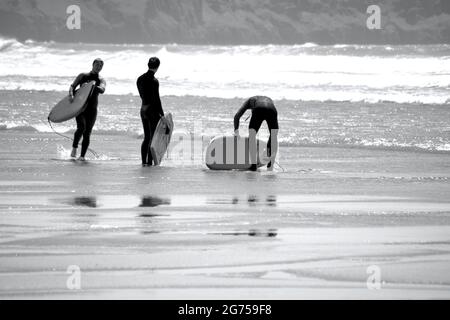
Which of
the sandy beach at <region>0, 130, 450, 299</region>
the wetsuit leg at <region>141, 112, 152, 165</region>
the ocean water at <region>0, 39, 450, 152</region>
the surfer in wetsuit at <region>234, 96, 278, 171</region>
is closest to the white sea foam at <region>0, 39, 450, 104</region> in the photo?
the ocean water at <region>0, 39, 450, 152</region>

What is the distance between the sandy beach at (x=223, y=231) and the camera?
729 centimetres

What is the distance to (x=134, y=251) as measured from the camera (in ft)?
27.3

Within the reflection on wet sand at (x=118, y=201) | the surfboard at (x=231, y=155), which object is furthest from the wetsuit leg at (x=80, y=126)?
the reflection on wet sand at (x=118, y=201)

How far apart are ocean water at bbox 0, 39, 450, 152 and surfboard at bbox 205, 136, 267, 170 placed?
3936 millimetres

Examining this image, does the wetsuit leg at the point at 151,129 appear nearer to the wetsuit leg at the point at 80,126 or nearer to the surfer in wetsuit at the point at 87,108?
the surfer in wetsuit at the point at 87,108

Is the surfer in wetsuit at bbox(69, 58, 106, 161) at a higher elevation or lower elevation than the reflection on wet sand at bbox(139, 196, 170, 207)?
higher

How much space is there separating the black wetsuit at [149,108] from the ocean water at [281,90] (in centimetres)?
393

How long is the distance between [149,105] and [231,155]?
4.41ft

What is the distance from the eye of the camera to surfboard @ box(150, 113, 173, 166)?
49.8 feet

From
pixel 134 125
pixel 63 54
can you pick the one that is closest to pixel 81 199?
pixel 134 125

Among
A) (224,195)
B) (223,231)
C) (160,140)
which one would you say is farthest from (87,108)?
(223,231)

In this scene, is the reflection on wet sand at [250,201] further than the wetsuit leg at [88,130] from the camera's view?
No

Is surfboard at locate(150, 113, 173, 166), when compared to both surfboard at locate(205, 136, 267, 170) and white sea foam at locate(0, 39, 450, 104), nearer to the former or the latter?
surfboard at locate(205, 136, 267, 170)

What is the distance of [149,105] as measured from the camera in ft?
50.1
